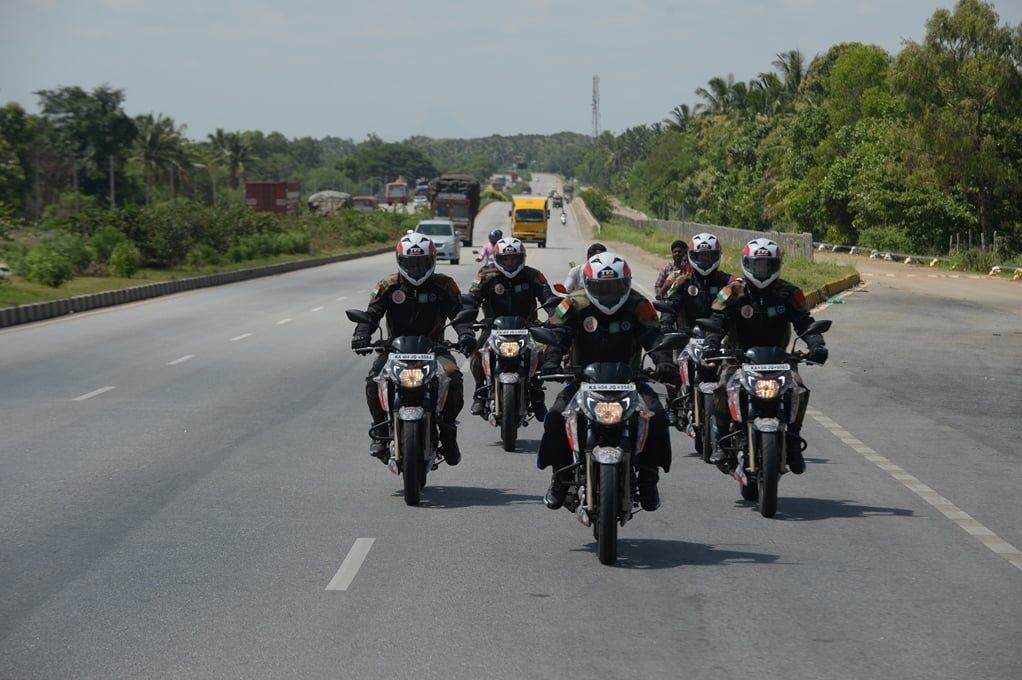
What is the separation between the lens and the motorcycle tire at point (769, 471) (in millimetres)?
9953

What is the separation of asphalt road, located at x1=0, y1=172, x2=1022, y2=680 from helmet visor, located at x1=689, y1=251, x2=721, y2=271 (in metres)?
1.73

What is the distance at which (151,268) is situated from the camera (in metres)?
48.5

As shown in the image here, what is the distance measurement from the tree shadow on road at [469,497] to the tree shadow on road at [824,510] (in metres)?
Answer: 1.59

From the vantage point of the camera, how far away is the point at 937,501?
36.2 ft

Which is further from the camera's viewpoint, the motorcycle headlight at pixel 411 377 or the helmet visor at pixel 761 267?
the helmet visor at pixel 761 267

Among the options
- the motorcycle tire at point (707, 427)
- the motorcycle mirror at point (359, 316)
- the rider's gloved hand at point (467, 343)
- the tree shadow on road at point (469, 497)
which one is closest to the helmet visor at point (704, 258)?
the motorcycle tire at point (707, 427)

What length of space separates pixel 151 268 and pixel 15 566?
41024mm

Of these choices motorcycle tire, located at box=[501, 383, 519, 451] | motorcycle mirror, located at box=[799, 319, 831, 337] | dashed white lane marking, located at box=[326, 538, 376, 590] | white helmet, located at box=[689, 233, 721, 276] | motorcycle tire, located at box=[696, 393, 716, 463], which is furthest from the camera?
white helmet, located at box=[689, 233, 721, 276]

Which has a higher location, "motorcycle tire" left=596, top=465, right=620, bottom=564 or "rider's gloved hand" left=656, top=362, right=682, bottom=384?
"rider's gloved hand" left=656, top=362, right=682, bottom=384

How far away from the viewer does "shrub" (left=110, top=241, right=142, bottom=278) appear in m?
42.7

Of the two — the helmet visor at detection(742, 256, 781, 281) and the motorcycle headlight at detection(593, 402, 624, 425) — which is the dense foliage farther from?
the motorcycle headlight at detection(593, 402, 624, 425)

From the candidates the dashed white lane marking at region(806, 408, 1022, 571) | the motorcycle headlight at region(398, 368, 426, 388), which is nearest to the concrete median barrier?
the dashed white lane marking at region(806, 408, 1022, 571)

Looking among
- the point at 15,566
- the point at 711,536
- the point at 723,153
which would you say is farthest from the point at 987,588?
the point at 723,153

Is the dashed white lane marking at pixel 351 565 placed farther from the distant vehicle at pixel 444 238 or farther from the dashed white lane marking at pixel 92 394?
the distant vehicle at pixel 444 238
